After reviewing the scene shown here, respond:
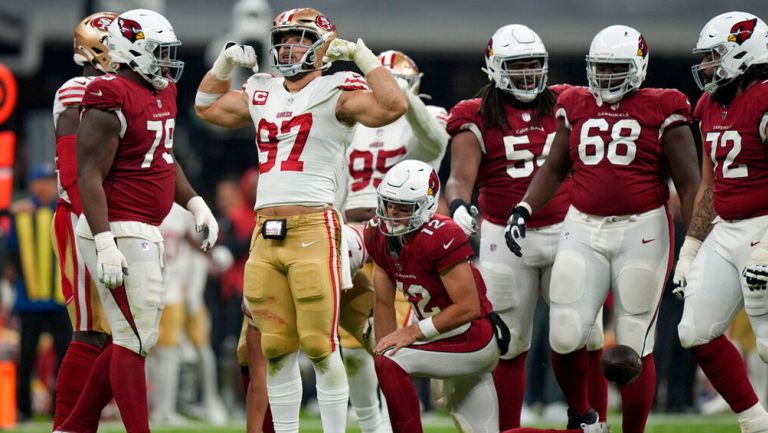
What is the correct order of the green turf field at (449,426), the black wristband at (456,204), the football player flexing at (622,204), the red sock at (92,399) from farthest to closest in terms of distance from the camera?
1. the green turf field at (449,426)
2. the black wristband at (456,204)
3. the football player flexing at (622,204)
4. the red sock at (92,399)

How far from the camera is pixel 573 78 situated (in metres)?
14.0

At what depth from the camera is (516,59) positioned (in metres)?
6.48

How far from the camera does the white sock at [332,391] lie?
5.75 metres

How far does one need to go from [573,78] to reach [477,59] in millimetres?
1029

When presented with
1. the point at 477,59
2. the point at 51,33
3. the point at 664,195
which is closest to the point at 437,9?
the point at 477,59

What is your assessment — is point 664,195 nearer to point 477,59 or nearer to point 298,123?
point 298,123

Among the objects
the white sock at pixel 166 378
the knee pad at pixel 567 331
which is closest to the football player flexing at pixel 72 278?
the knee pad at pixel 567 331

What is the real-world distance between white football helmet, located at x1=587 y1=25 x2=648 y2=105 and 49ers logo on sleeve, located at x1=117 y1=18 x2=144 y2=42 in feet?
6.68

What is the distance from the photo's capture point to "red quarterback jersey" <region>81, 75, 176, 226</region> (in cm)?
576

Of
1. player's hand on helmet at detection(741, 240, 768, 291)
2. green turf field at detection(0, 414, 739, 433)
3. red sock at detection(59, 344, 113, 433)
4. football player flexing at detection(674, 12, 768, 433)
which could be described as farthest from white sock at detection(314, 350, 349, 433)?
green turf field at detection(0, 414, 739, 433)

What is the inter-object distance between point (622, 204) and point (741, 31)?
93 cm

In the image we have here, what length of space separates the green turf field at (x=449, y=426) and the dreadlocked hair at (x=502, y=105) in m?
2.18

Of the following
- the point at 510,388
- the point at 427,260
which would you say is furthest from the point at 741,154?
the point at 510,388

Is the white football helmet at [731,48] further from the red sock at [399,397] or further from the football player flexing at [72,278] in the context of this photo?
the football player flexing at [72,278]
